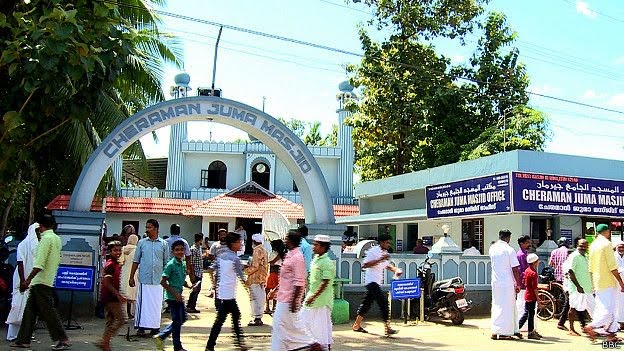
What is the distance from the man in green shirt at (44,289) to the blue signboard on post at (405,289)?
580cm

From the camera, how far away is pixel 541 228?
17.0 metres

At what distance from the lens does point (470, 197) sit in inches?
683

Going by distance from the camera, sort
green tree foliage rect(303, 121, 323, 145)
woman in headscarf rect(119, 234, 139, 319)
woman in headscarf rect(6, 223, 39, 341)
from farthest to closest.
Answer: green tree foliage rect(303, 121, 323, 145)
woman in headscarf rect(119, 234, 139, 319)
woman in headscarf rect(6, 223, 39, 341)

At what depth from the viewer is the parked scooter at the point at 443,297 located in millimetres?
11508

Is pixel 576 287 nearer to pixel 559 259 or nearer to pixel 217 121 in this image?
pixel 559 259

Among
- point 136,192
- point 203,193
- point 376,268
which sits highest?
point 203,193

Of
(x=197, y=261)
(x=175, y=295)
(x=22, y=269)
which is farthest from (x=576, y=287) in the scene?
(x=22, y=269)

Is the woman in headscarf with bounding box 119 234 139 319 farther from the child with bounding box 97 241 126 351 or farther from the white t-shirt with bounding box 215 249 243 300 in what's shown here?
the white t-shirt with bounding box 215 249 243 300

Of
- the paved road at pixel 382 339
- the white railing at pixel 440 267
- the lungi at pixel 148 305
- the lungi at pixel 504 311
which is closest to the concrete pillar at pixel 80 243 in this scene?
the paved road at pixel 382 339

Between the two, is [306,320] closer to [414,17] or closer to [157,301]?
[157,301]

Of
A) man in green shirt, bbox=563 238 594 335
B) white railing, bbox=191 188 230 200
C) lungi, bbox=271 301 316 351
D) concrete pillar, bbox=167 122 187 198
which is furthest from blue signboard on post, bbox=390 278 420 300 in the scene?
concrete pillar, bbox=167 122 187 198

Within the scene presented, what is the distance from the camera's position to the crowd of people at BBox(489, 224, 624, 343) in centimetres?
952

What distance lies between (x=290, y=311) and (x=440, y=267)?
6830 millimetres

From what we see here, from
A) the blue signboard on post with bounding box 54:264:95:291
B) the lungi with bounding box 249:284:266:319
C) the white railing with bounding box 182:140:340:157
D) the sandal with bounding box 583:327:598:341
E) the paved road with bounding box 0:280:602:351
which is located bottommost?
the paved road with bounding box 0:280:602:351
